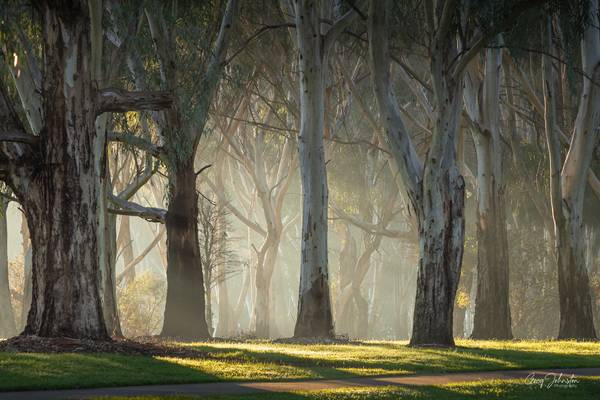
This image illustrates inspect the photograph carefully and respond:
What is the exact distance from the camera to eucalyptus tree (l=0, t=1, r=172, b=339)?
1491 cm

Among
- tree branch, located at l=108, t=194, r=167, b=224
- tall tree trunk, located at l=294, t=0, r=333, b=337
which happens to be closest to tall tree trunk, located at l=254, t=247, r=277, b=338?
tree branch, located at l=108, t=194, r=167, b=224

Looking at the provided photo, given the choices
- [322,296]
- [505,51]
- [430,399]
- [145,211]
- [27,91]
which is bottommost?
[430,399]

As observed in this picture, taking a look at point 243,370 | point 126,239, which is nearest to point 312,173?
point 243,370

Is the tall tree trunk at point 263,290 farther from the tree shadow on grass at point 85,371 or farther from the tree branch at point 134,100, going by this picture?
the tree shadow on grass at point 85,371

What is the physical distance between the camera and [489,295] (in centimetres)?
2358

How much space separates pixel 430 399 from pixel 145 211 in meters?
14.2

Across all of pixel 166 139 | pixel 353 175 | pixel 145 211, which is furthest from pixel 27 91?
pixel 353 175

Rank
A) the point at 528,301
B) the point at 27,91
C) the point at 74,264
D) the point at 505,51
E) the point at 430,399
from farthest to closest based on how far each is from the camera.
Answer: the point at 528,301
the point at 505,51
the point at 27,91
the point at 74,264
the point at 430,399

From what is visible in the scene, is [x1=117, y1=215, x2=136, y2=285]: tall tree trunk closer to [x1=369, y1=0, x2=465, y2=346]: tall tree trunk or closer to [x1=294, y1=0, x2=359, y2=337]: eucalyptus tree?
[x1=294, y1=0, x2=359, y2=337]: eucalyptus tree

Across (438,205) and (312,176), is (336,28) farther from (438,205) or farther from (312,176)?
(438,205)

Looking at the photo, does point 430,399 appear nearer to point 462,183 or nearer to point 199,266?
point 462,183

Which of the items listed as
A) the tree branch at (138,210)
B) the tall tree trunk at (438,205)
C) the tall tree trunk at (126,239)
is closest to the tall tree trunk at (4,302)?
the tree branch at (138,210)

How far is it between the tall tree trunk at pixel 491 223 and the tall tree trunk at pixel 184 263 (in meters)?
6.53

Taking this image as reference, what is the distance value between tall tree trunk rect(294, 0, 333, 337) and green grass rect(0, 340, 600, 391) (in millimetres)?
3591
